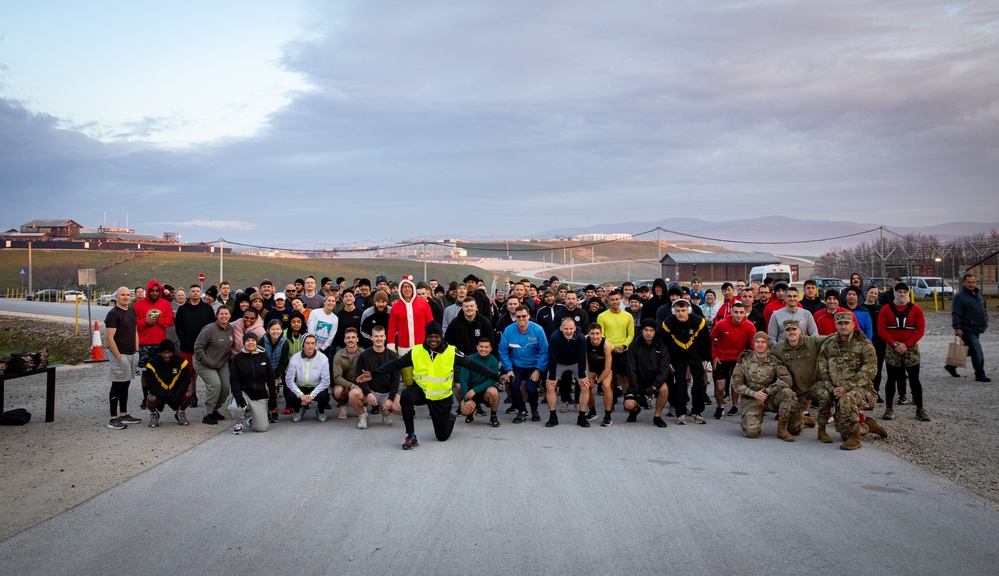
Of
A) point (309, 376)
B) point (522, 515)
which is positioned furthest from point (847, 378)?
point (309, 376)

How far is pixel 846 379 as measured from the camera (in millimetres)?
9516

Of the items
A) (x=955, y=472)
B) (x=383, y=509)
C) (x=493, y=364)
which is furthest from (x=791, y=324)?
(x=383, y=509)

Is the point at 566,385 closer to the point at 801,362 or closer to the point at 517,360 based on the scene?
the point at 517,360

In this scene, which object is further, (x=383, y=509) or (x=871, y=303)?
(x=871, y=303)

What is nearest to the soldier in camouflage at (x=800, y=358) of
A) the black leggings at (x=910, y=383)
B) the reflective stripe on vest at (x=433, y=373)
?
the black leggings at (x=910, y=383)

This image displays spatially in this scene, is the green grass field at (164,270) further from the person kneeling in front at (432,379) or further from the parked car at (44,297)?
the person kneeling in front at (432,379)

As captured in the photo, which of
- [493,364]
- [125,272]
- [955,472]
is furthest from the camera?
[125,272]

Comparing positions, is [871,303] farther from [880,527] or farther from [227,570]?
[227,570]

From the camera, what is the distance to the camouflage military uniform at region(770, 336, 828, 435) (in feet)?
32.6

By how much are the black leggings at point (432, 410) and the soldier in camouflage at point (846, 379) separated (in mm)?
4941

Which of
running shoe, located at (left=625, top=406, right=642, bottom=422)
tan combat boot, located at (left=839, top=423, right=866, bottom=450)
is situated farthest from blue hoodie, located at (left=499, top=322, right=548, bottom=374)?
tan combat boot, located at (left=839, top=423, right=866, bottom=450)

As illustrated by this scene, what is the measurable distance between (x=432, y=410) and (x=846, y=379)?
5534mm

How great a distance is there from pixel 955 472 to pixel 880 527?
270 cm

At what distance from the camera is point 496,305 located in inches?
655
